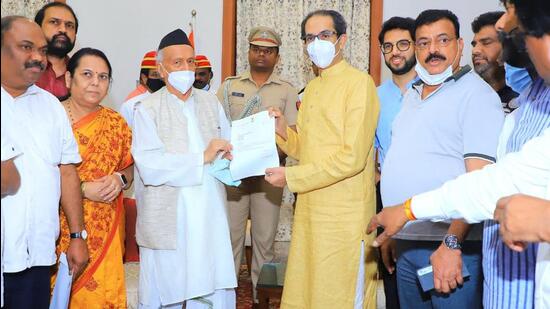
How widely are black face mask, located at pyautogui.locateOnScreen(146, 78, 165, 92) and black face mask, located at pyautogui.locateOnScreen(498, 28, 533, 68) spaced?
3169 mm

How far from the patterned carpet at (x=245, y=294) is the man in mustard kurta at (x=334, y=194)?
49.7 inches

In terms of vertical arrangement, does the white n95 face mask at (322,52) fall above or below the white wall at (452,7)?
below

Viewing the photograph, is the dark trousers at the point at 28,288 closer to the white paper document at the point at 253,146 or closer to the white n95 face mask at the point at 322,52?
the white paper document at the point at 253,146

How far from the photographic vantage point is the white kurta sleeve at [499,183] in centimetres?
151

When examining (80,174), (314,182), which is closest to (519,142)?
(314,182)

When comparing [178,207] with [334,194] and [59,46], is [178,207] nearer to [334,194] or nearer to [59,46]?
[334,194]

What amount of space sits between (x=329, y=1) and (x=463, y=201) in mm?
4934

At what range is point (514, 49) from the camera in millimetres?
1851

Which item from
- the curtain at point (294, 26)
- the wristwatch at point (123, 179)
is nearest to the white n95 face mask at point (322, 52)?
the wristwatch at point (123, 179)

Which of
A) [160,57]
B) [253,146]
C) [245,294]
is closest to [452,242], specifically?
[253,146]

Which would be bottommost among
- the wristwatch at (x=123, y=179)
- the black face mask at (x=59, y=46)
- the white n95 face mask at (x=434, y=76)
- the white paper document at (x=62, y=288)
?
the white paper document at (x=62, y=288)

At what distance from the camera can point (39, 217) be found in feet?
6.82

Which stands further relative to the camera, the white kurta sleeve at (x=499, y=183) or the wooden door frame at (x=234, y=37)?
the wooden door frame at (x=234, y=37)

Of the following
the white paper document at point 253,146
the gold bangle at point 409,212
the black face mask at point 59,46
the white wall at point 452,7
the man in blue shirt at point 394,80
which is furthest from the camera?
the white wall at point 452,7
